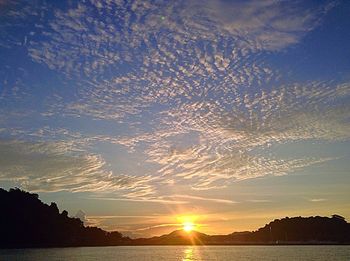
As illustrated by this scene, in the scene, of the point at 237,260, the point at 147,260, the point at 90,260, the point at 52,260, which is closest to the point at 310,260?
the point at 237,260

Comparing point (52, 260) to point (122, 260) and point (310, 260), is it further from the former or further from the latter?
point (310, 260)

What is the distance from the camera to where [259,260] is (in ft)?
603

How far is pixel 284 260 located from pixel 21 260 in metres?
104

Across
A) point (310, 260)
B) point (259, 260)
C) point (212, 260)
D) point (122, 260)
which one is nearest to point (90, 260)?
point (122, 260)

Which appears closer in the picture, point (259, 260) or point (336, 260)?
point (336, 260)

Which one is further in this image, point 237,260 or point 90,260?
point 237,260

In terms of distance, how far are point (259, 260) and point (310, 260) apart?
67.9ft

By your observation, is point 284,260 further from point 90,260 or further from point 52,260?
point 52,260

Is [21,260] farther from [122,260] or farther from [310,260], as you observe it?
[310,260]

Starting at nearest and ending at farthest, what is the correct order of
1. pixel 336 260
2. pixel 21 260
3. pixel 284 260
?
1. pixel 21 260
2. pixel 336 260
3. pixel 284 260

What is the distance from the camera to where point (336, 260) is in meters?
170

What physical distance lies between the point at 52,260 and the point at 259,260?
84286 mm

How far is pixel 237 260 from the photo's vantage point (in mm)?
188375

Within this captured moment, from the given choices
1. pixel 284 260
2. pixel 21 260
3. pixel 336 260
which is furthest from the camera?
pixel 284 260
